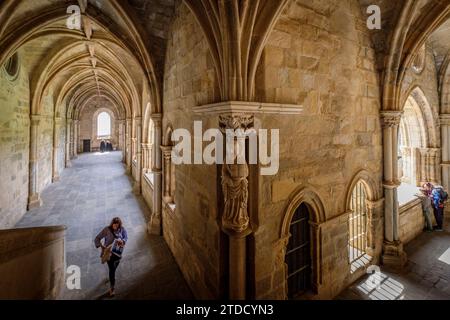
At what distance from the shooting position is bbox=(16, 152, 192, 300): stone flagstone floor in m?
4.16

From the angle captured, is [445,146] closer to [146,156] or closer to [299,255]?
[299,255]

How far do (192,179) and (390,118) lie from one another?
4.39 meters

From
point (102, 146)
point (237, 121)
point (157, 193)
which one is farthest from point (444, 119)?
point (102, 146)

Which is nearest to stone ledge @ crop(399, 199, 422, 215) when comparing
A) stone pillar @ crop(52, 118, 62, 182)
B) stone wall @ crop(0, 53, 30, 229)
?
stone wall @ crop(0, 53, 30, 229)

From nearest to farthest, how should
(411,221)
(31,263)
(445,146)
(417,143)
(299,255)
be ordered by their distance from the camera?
(31,263) → (299,255) → (411,221) → (445,146) → (417,143)

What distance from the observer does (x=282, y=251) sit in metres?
3.21

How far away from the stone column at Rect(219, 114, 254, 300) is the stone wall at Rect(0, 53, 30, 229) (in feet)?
22.2

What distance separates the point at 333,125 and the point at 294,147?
3.50 ft

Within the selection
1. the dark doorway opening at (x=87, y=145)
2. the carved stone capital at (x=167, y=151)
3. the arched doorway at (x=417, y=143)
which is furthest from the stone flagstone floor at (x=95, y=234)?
the dark doorway opening at (x=87, y=145)

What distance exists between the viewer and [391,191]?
5.11m

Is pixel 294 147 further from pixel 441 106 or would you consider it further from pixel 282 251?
pixel 441 106

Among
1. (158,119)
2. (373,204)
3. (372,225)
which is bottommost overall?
(372,225)

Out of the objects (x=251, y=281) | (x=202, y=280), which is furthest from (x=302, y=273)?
(x=202, y=280)

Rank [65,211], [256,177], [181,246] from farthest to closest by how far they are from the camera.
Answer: [65,211]
[181,246]
[256,177]
